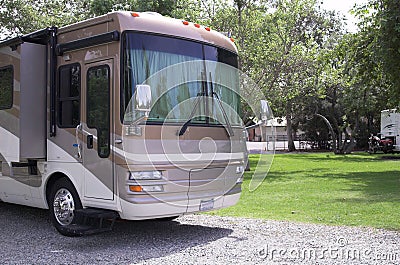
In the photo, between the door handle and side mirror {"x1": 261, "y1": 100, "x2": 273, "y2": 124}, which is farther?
side mirror {"x1": 261, "y1": 100, "x2": 273, "y2": 124}

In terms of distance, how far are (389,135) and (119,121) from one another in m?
29.8

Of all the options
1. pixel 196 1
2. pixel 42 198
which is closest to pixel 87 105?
pixel 42 198

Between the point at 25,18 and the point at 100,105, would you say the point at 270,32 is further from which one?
the point at 100,105

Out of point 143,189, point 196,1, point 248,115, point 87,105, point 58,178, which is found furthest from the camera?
point 196,1

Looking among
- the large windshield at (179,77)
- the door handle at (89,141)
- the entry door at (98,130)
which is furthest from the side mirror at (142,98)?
the door handle at (89,141)

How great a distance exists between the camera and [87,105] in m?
7.66

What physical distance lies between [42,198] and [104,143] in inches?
71.5

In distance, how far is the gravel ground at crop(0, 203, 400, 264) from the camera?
21.9ft

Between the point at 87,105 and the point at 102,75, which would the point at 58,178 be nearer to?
the point at 87,105

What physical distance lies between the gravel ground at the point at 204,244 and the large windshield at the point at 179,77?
1.77 meters

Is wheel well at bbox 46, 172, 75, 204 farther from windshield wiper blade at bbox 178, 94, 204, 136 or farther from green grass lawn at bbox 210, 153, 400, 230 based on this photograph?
green grass lawn at bbox 210, 153, 400, 230

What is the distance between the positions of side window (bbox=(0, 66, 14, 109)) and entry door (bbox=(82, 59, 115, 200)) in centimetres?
163

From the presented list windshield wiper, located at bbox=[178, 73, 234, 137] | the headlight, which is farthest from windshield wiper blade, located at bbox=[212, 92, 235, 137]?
the headlight

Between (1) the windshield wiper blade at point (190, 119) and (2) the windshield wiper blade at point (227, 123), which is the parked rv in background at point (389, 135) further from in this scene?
(1) the windshield wiper blade at point (190, 119)
